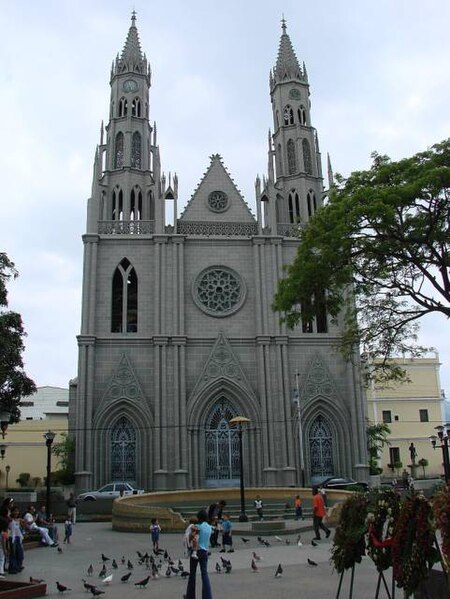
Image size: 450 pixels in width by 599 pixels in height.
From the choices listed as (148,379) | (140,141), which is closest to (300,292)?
(148,379)

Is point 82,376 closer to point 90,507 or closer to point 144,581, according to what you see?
point 90,507

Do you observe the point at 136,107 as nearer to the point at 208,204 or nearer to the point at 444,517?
the point at 208,204

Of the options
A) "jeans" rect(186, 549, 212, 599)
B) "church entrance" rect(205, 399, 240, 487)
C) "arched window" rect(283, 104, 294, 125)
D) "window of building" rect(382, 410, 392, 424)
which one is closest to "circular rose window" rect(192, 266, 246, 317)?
"church entrance" rect(205, 399, 240, 487)

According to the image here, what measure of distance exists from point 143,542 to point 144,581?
8469mm

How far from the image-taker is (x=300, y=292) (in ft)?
61.0

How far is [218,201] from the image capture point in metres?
40.4

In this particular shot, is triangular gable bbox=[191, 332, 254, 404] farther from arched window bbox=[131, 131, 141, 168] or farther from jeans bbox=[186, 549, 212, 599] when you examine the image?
jeans bbox=[186, 549, 212, 599]

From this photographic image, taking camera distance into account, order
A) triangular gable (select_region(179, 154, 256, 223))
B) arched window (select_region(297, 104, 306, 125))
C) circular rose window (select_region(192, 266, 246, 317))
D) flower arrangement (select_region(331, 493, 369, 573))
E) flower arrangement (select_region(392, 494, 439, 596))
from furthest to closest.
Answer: arched window (select_region(297, 104, 306, 125)), triangular gable (select_region(179, 154, 256, 223)), circular rose window (select_region(192, 266, 246, 317)), flower arrangement (select_region(331, 493, 369, 573)), flower arrangement (select_region(392, 494, 439, 596))

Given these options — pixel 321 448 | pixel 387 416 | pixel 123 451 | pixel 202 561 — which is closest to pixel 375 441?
pixel 387 416

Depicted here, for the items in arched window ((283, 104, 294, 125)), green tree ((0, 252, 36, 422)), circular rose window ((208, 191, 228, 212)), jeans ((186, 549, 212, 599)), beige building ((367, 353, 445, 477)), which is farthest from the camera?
beige building ((367, 353, 445, 477))

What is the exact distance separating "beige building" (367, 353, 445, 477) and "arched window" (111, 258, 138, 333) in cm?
2103

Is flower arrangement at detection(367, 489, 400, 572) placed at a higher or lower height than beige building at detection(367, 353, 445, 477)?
lower

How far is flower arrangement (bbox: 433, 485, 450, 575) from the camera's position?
20.8 feet

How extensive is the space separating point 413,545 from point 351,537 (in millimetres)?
1481
